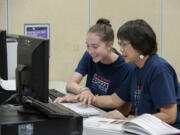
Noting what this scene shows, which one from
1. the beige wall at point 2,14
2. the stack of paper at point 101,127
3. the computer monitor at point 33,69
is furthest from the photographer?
the beige wall at point 2,14

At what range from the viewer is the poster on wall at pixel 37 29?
3.55 meters

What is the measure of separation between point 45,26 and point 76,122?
2.36 meters

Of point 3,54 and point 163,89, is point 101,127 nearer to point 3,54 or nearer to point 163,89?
point 163,89

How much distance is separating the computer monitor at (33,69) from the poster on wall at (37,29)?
197cm

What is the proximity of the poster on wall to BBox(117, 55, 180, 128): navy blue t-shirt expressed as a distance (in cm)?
178

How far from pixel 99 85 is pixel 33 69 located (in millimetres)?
1044

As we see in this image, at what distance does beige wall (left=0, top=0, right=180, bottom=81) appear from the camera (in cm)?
353

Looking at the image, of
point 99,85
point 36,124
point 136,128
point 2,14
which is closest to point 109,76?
point 99,85

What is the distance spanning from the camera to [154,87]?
183cm

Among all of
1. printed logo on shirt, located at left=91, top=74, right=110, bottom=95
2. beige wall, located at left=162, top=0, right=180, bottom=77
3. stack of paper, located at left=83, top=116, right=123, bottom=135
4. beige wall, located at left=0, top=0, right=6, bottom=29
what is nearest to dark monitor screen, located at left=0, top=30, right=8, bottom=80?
stack of paper, located at left=83, top=116, right=123, bottom=135

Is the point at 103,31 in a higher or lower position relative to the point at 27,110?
higher

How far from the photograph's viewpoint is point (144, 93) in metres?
1.91

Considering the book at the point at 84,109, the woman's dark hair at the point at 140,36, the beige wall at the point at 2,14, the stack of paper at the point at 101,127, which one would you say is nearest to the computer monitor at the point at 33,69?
the stack of paper at the point at 101,127

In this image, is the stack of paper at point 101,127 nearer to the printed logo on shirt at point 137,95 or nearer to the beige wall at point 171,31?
the printed logo on shirt at point 137,95
